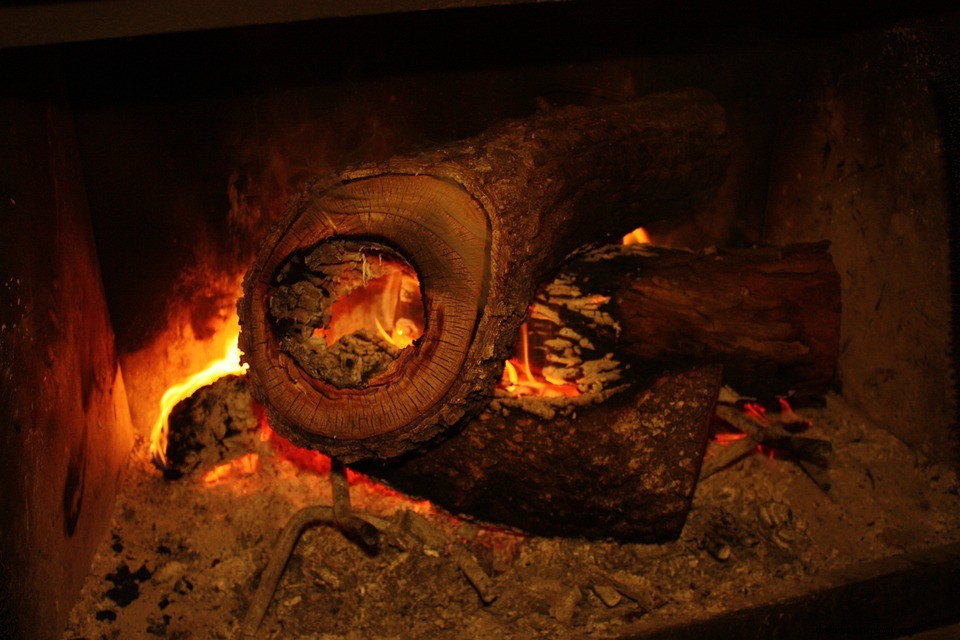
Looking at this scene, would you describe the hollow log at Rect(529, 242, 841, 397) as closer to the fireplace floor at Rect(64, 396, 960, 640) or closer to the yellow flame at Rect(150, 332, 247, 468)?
the fireplace floor at Rect(64, 396, 960, 640)

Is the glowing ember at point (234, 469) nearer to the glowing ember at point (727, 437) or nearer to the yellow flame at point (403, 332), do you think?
the yellow flame at point (403, 332)

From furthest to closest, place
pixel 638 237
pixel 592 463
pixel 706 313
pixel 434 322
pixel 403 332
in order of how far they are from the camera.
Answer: pixel 638 237
pixel 403 332
pixel 706 313
pixel 592 463
pixel 434 322

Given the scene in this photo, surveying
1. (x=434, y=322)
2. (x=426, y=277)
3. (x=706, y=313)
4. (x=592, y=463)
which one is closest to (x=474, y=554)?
(x=592, y=463)

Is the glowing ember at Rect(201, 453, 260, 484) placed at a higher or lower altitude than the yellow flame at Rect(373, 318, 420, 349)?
lower

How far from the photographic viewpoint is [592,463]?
7.93 ft

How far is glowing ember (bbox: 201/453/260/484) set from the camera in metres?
2.85

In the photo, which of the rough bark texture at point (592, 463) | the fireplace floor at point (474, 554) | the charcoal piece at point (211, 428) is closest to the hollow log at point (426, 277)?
the rough bark texture at point (592, 463)

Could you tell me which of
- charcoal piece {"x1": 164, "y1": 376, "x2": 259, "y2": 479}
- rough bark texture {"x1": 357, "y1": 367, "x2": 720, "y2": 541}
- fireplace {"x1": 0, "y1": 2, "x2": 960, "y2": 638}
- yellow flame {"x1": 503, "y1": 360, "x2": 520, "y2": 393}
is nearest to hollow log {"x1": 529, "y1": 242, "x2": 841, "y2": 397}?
fireplace {"x1": 0, "y1": 2, "x2": 960, "y2": 638}

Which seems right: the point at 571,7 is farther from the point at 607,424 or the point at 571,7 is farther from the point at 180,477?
the point at 180,477

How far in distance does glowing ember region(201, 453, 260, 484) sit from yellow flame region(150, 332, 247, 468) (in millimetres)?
198

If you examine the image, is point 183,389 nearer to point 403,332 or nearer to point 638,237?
point 403,332

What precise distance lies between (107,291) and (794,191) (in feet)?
10.1

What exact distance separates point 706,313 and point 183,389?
85.1 inches

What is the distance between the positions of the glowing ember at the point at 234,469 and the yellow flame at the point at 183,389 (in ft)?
0.65
